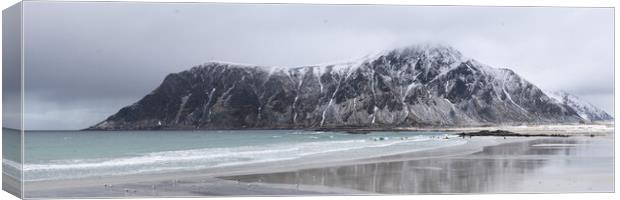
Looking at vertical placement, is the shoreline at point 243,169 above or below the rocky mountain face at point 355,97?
below

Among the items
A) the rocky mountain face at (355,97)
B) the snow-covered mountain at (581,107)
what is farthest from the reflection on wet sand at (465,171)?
the rocky mountain face at (355,97)

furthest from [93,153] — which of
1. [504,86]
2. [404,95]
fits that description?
[504,86]

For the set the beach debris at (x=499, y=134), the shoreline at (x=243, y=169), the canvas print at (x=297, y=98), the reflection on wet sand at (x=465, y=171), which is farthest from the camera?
the beach debris at (x=499, y=134)

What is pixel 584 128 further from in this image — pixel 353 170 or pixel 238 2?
pixel 238 2

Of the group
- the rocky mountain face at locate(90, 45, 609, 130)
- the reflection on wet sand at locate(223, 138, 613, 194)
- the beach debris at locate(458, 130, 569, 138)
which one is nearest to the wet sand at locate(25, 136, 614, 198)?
the reflection on wet sand at locate(223, 138, 613, 194)

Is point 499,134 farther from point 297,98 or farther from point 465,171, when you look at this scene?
point 297,98

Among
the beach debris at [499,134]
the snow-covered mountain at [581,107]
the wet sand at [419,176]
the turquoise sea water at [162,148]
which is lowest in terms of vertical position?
the wet sand at [419,176]

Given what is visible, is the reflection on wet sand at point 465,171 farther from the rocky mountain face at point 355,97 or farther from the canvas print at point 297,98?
the rocky mountain face at point 355,97

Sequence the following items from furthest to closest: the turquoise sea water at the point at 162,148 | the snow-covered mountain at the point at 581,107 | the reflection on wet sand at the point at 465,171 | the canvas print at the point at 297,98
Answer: the snow-covered mountain at the point at 581,107
the reflection on wet sand at the point at 465,171
the canvas print at the point at 297,98
the turquoise sea water at the point at 162,148
